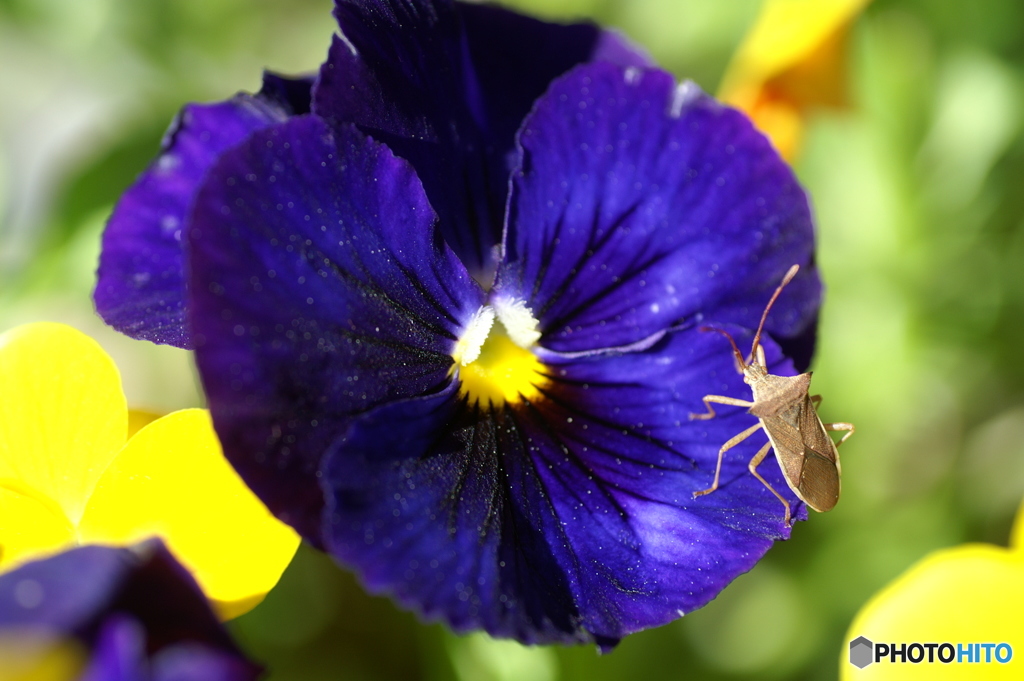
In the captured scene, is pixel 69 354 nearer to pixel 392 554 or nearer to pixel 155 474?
pixel 155 474

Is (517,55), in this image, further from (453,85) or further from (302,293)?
(302,293)

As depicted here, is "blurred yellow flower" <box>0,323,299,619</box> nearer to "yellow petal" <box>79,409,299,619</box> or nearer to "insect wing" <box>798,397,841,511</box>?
"yellow petal" <box>79,409,299,619</box>

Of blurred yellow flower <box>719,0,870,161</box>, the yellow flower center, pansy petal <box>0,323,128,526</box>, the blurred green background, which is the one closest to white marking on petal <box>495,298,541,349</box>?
the yellow flower center

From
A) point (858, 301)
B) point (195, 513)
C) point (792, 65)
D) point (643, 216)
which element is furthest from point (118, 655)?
point (858, 301)

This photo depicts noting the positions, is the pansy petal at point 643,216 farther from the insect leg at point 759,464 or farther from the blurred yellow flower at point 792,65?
the blurred yellow flower at point 792,65

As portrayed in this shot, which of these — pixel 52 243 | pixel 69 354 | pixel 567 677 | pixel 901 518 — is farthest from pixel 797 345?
pixel 52 243

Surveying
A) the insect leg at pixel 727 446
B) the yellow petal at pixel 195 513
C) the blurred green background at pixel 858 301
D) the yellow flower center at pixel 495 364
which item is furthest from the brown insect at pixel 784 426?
the blurred green background at pixel 858 301
